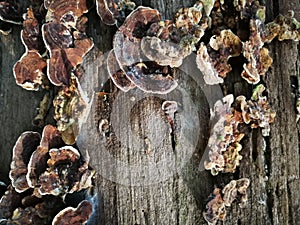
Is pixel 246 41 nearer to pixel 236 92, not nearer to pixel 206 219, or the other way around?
pixel 236 92

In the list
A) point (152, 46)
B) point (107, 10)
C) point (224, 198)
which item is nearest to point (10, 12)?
point (107, 10)

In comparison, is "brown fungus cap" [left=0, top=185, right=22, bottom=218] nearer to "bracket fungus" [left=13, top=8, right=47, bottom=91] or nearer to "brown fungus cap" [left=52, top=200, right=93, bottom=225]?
"brown fungus cap" [left=52, top=200, right=93, bottom=225]

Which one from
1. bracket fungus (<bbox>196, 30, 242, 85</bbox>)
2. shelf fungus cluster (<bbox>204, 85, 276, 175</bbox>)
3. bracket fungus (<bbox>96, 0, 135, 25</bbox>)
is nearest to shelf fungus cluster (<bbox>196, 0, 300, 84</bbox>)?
bracket fungus (<bbox>196, 30, 242, 85</bbox>)

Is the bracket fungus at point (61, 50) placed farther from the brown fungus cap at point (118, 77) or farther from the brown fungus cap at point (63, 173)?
the brown fungus cap at point (63, 173)

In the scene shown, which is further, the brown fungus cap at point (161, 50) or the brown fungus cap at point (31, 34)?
the brown fungus cap at point (31, 34)

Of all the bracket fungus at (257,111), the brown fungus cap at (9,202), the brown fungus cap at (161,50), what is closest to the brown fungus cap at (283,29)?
the bracket fungus at (257,111)

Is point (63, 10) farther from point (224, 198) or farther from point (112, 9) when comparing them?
point (224, 198)

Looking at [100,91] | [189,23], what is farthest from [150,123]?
[189,23]
